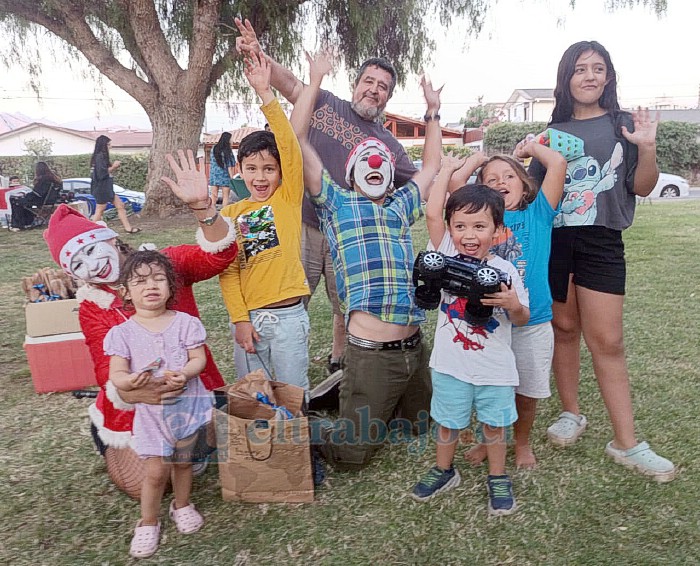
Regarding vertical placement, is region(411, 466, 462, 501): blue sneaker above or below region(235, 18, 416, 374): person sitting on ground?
below

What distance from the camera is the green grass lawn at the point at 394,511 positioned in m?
2.16

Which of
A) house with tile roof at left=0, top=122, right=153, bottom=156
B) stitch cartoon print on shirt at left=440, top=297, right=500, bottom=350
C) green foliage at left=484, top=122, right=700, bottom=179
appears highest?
house with tile roof at left=0, top=122, right=153, bottom=156

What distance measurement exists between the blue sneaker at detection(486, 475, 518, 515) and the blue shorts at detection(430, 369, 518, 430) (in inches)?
11.3

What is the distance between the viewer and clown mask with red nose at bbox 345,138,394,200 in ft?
8.43

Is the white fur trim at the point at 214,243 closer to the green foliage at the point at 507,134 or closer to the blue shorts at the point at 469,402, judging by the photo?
the blue shorts at the point at 469,402

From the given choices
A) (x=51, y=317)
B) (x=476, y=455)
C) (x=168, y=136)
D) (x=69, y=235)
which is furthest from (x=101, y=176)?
(x=476, y=455)

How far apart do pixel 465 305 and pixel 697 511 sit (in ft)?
4.24

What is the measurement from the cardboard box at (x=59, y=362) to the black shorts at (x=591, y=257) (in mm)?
2954

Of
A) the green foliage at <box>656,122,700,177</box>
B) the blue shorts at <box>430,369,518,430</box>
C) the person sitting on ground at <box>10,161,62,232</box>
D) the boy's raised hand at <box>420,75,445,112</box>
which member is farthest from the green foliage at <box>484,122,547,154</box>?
the blue shorts at <box>430,369,518,430</box>

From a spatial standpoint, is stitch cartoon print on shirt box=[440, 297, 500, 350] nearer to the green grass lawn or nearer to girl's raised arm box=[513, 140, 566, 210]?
girl's raised arm box=[513, 140, 566, 210]

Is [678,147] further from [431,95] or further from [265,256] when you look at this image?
[265,256]

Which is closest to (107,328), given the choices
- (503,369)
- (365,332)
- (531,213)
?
(365,332)

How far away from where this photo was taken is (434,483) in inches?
98.5

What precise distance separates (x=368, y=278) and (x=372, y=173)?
482mm
